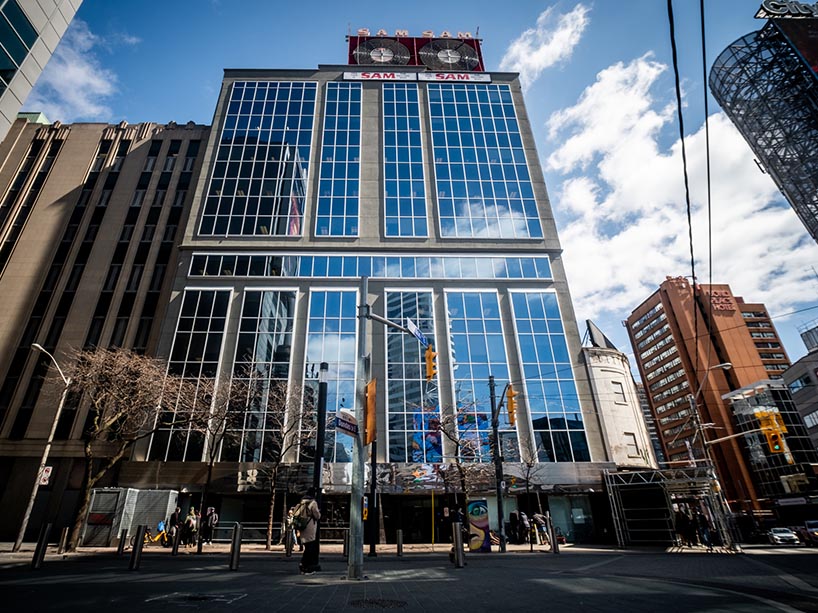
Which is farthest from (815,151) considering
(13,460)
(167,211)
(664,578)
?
(13,460)

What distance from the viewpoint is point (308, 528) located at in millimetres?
10375

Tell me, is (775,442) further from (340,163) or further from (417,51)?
(417,51)

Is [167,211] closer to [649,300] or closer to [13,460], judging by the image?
[13,460]

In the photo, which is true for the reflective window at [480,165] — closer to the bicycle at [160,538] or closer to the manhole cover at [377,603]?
the bicycle at [160,538]

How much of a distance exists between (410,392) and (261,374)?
458 inches

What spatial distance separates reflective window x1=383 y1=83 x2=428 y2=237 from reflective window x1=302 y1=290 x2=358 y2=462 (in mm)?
8813

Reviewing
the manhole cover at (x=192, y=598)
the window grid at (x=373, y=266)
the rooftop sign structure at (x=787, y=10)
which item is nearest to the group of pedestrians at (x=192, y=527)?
the manhole cover at (x=192, y=598)

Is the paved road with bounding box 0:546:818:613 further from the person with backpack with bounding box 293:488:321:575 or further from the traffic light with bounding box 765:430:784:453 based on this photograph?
the traffic light with bounding box 765:430:784:453

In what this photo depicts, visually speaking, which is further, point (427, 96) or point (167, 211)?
point (427, 96)

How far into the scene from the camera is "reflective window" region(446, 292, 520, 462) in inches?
1205

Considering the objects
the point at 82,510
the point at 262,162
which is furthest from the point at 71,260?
Answer: the point at 82,510

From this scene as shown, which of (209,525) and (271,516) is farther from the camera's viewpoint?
(209,525)

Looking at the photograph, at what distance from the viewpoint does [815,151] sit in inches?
1670

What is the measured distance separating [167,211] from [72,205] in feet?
28.3
